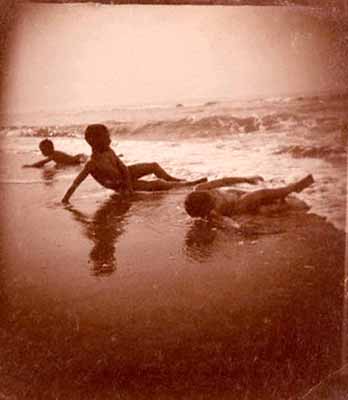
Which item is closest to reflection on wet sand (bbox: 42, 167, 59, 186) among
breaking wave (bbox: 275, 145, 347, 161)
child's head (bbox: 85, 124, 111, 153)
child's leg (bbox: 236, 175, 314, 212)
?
child's head (bbox: 85, 124, 111, 153)

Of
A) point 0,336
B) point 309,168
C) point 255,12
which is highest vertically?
point 255,12

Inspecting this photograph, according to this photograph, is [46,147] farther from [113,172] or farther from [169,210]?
[169,210]

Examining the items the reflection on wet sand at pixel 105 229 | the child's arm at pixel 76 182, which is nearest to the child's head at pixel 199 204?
→ the reflection on wet sand at pixel 105 229

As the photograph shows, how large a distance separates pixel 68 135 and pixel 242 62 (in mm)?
501

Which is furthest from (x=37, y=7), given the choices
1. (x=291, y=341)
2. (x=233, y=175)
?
(x=291, y=341)

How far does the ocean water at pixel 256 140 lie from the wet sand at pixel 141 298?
0.10 meters

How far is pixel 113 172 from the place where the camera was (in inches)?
Result: 74.9

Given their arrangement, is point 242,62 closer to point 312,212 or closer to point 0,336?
point 312,212

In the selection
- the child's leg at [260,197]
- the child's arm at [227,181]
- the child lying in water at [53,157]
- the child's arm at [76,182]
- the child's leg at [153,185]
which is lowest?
the child's leg at [260,197]

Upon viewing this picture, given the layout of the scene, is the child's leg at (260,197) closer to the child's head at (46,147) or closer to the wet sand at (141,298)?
the wet sand at (141,298)

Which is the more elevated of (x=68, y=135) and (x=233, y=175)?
(x=68, y=135)

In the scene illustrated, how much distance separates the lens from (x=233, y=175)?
6.32ft

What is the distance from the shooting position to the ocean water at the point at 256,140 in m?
1.92

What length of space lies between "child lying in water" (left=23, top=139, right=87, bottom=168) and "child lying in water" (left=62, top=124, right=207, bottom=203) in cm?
3
